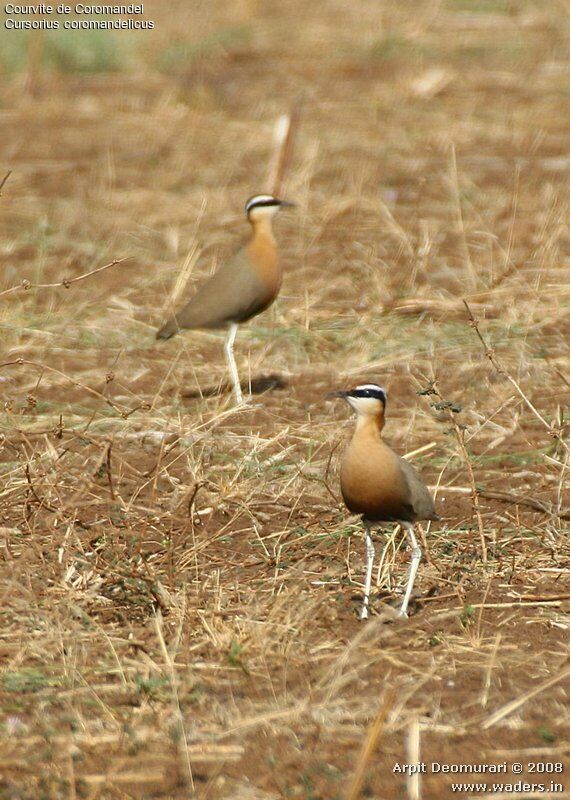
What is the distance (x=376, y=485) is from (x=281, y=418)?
2225 millimetres

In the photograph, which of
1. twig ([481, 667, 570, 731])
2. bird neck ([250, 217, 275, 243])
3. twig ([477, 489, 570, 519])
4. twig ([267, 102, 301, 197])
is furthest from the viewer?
twig ([267, 102, 301, 197])

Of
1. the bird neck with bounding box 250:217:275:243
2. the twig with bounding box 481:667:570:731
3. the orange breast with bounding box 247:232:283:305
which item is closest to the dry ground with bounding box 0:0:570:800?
the twig with bounding box 481:667:570:731

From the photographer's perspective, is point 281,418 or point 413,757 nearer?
point 413,757

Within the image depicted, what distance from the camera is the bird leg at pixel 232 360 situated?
23.6 feet

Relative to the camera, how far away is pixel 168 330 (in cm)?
789

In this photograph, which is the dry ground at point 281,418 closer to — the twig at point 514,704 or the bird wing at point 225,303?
the twig at point 514,704

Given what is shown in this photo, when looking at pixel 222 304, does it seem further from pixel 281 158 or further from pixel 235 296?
pixel 281 158

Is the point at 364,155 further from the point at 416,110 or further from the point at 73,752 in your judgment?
the point at 73,752

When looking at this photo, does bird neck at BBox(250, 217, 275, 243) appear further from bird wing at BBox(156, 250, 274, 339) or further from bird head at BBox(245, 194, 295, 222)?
bird wing at BBox(156, 250, 274, 339)

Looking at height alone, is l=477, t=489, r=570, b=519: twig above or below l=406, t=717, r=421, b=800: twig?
below

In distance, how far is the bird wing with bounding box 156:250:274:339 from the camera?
25.8ft

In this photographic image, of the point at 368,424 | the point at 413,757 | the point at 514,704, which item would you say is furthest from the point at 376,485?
the point at 413,757

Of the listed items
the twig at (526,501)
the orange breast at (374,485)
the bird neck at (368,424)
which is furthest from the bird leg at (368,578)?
the twig at (526,501)

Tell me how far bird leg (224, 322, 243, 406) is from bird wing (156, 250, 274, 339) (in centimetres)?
7
